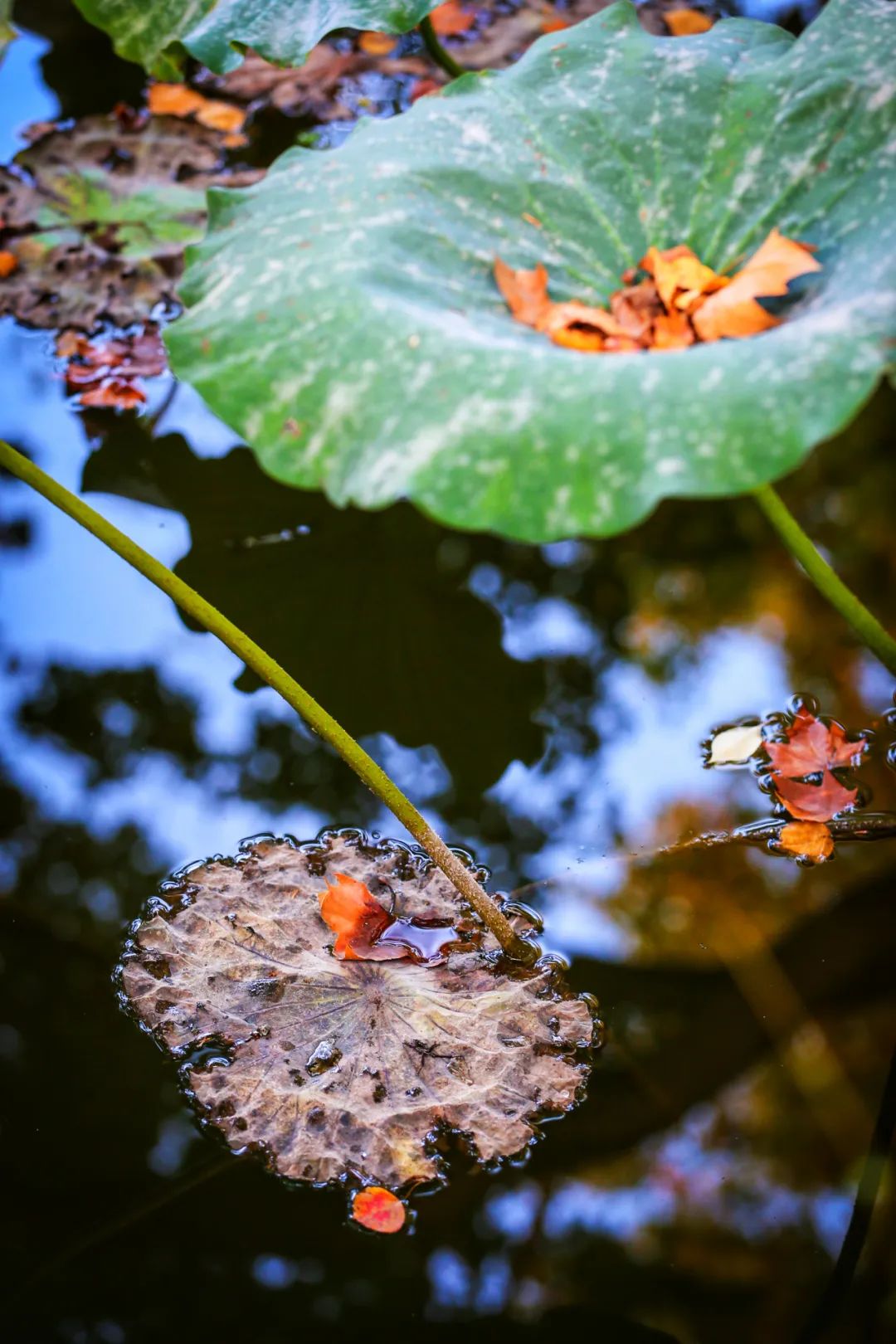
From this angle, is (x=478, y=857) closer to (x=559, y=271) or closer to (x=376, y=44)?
(x=559, y=271)

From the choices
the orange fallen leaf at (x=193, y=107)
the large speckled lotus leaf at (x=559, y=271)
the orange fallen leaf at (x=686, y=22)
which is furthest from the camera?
the orange fallen leaf at (x=686, y=22)

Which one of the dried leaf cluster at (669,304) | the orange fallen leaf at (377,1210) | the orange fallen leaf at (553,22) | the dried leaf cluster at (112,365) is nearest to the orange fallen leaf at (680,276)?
the dried leaf cluster at (669,304)

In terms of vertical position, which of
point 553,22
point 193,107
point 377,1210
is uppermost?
point 193,107

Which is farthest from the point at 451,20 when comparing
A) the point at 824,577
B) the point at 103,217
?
the point at 824,577

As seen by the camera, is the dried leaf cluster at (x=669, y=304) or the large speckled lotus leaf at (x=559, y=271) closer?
the large speckled lotus leaf at (x=559, y=271)

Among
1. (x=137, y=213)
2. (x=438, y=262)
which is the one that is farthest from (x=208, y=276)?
(x=137, y=213)

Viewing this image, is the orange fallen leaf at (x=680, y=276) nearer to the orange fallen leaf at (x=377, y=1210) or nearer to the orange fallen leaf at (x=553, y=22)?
the orange fallen leaf at (x=377, y=1210)
